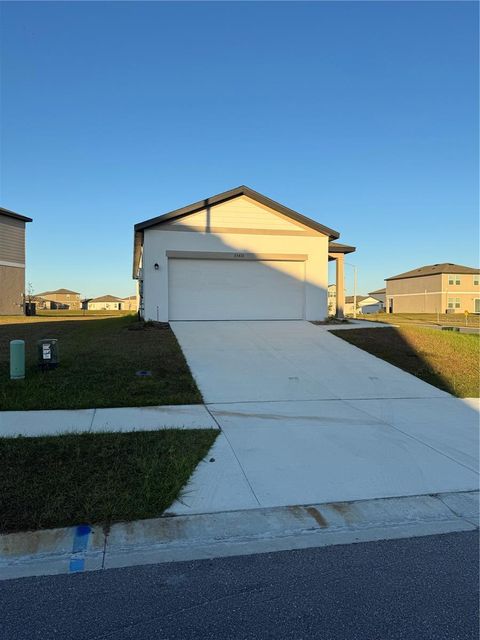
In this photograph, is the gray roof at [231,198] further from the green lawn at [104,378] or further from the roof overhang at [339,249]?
the green lawn at [104,378]

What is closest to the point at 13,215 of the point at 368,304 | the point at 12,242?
the point at 12,242

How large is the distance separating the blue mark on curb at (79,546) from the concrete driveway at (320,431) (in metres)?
0.76

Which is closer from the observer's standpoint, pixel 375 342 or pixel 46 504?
pixel 46 504

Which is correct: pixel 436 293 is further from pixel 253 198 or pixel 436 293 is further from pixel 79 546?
pixel 79 546

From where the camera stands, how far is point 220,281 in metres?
17.7

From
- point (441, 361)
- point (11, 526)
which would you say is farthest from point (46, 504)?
point (441, 361)

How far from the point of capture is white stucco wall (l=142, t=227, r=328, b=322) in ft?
55.5

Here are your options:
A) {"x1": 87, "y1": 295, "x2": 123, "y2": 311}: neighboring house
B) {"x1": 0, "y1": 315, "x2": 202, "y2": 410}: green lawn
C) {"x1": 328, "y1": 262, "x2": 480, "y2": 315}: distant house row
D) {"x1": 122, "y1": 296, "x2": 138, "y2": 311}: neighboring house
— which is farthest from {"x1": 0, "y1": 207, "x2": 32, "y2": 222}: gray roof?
{"x1": 87, "y1": 295, "x2": 123, "y2": 311}: neighboring house

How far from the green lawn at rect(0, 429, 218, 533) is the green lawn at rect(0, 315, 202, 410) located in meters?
1.83

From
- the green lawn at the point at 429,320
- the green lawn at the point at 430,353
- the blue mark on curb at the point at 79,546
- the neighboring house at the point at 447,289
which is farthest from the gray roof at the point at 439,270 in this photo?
the blue mark on curb at the point at 79,546

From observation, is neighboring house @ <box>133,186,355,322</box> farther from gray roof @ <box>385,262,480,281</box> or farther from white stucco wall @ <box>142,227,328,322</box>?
gray roof @ <box>385,262,480,281</box>

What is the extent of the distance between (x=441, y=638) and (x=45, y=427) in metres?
5.19

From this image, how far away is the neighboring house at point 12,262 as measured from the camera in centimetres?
3148

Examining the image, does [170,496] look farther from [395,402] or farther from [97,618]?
[395,402]
